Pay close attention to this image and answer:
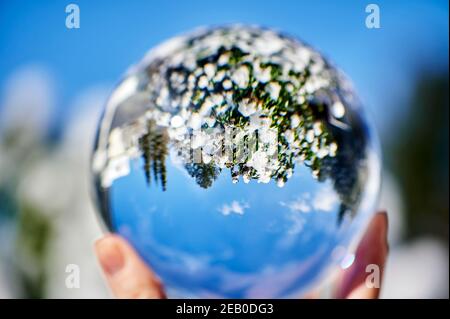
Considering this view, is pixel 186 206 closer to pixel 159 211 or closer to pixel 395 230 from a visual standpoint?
pixel 159 211

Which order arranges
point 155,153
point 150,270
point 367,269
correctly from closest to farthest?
1. point 155,153
2. point 150,270
3. point 367,269

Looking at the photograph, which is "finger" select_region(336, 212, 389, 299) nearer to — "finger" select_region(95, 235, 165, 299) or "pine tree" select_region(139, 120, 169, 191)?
"finger" select_region(95, 235, 165, 299)

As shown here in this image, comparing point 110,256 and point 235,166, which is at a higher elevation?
point 235,166

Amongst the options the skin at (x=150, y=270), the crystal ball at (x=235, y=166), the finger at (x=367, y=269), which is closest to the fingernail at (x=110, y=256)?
the skin at (x=150, y=270)

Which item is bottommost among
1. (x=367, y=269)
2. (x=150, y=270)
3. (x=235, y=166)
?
(x=367, y=269)

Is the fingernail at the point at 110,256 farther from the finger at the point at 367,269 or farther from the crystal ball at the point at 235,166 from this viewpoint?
the finger at the point at 367,269

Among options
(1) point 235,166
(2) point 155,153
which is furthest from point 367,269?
(2) point 155,153

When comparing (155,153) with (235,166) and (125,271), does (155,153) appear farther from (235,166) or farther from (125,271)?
(125,271)
